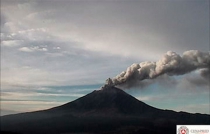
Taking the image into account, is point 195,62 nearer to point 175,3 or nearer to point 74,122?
point 175,3

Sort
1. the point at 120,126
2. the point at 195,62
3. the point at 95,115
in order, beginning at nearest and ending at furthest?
the point at 195,62 < the point at 120,126 < the point at 95,115

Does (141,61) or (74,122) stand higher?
(141,61)

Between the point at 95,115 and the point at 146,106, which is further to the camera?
the point at 95,115

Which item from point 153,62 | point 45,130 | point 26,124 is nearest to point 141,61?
point 153,62

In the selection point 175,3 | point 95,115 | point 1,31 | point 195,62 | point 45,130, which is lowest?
point 45,130

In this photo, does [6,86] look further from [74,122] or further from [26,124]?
[74,122]

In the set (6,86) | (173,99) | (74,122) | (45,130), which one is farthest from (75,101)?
(173,99)

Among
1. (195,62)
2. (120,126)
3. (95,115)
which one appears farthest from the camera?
(95,115)
